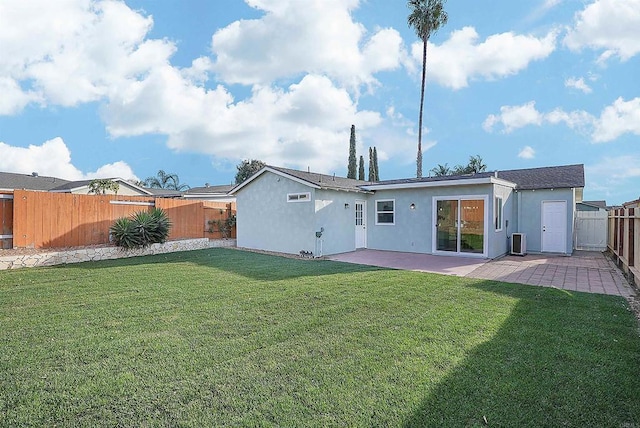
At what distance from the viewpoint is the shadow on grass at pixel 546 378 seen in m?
2.78

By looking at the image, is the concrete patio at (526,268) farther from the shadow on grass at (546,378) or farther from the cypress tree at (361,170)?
the cypress tree at (361,170)

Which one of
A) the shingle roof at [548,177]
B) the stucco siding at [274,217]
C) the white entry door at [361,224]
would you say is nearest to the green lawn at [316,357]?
the stucco siding at [274,217]

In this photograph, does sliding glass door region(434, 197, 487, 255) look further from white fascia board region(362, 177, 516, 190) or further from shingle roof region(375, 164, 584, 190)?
shingle roof region(375, 164, 584, 190)

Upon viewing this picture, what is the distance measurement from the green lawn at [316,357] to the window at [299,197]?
6442mm

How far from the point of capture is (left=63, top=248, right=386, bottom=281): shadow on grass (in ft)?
30.1

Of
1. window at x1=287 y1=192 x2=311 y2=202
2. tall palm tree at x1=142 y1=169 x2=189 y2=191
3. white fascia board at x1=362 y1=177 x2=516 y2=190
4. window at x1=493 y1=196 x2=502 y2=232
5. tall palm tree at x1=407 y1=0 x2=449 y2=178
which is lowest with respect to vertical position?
window at x1=493 y1=196 x2=502 y2=232

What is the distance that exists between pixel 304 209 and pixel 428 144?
617 inches

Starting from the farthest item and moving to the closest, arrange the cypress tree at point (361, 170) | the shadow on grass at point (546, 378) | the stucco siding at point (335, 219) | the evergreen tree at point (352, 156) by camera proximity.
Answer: the cypress tree at point (361, 170) → the evergreen tree at point (352, 156) → the stucco siding at point (335, 219) → the shadow on grass at point (546, 378)

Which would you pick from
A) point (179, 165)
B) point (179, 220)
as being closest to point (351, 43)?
point (179, 220)

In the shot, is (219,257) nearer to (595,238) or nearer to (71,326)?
(71,326)

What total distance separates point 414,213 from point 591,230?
9.47 m

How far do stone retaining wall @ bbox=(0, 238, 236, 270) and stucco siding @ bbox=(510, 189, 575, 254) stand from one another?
15118mm

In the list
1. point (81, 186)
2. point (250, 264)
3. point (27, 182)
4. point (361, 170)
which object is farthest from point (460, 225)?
point (27, 182)

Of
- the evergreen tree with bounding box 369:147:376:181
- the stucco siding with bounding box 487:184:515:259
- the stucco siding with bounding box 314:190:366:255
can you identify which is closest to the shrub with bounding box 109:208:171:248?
→ the stucco siding with bounding box 314:190:366:255
